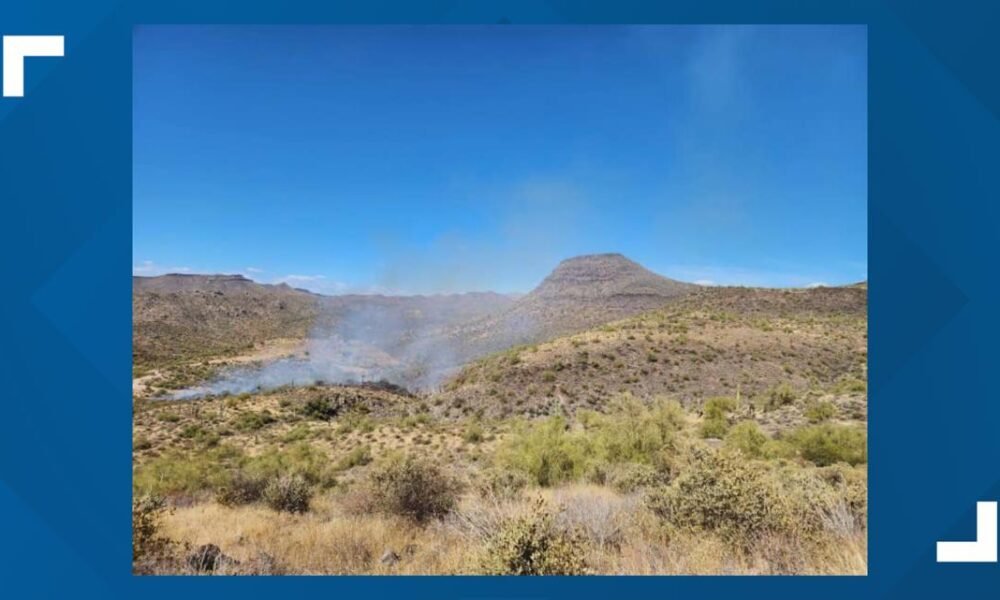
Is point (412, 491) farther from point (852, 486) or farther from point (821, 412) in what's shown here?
point (821, 412)

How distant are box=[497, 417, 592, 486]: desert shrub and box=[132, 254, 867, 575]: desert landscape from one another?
4 centimetres

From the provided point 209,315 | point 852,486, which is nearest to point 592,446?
point 852,486

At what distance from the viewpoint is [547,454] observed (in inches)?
274

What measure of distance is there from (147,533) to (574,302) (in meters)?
8.53

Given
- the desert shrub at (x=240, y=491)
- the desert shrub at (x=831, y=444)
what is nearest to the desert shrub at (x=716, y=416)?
the desert shrub at (x=831, y=444)

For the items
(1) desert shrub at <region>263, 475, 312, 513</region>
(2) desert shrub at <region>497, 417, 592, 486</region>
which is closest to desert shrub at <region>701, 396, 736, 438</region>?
(2) desert shrub at <region>497, 417, 592, 486</region>

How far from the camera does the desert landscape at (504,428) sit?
4695 mm

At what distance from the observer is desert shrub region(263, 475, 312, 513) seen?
6042mm

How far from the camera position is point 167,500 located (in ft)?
19.2

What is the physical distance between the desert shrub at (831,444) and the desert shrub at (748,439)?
1.55ft
